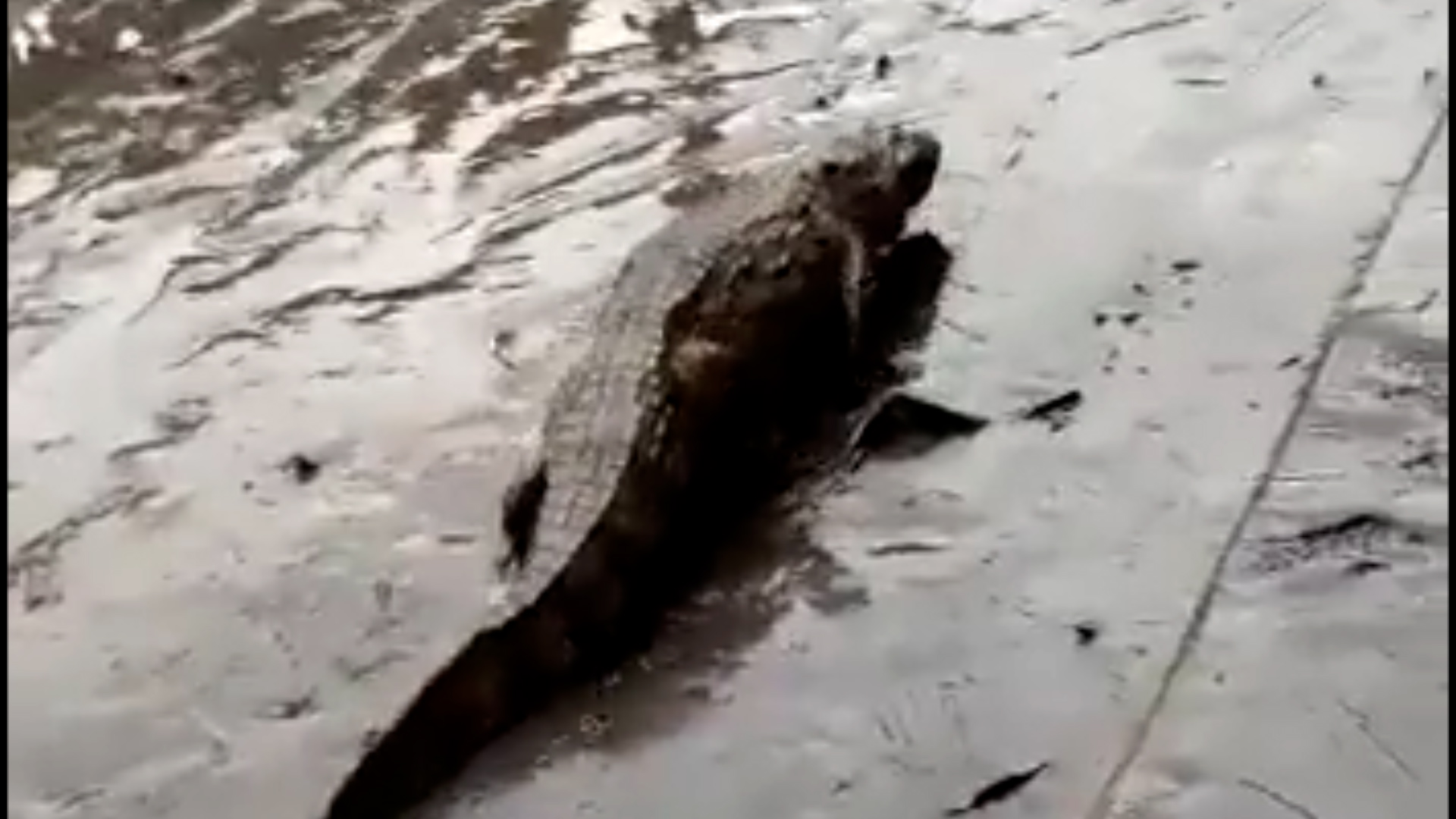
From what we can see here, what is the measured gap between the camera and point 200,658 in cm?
429

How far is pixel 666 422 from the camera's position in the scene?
4582 millimetres

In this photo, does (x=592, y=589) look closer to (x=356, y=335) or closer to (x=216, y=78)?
(x=356, y=335)

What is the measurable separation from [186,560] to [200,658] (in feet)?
0.93

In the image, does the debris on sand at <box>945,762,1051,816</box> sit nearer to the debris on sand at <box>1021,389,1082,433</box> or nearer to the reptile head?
the debris on sand at <box>1021,389,1082,433</box>

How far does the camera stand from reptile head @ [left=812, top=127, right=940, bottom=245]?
5.34 meters

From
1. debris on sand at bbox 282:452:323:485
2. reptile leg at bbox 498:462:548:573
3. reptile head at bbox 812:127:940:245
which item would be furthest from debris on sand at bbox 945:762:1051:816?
reptile head at bbox 812:127:940:245

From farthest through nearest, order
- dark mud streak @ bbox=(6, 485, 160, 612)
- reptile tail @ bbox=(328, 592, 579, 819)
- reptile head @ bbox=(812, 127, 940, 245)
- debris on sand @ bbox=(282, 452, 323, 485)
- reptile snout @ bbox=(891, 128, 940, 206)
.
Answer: reptile snout @ bbox=(891, 128, 940, 206), reptile head @ bbox=(812, 127, 940, 245), debris on sand @ bbox=(282, 452, 323, 485), dark mud streak @ bbox=(6, 485, 160, 612), reptile tail @ bbox=(328, 592, 579, 819)

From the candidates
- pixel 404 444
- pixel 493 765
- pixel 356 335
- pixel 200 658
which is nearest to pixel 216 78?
pixel 356 335

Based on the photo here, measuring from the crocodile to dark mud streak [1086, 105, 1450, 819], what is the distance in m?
0.79

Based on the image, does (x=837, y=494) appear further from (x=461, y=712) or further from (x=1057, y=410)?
(x=461, y=712)

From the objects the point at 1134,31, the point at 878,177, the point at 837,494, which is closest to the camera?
the point at 837,494

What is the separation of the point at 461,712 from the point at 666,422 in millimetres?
788

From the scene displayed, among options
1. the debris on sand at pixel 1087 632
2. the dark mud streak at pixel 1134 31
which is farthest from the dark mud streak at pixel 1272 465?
the dark mud streak at pixel 1134 31

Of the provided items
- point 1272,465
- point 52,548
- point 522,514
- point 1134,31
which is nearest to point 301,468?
point 52,548
